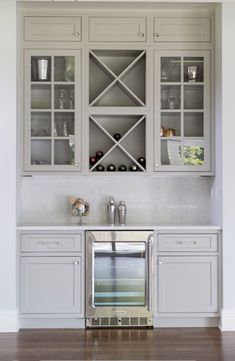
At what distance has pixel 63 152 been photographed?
15.7 ft

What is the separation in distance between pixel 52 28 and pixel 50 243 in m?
1.86

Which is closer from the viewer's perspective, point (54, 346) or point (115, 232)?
point (54, 346)

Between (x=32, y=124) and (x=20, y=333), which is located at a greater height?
(x=32, y=124)

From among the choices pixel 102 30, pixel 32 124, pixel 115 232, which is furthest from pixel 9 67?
pixel 115 232

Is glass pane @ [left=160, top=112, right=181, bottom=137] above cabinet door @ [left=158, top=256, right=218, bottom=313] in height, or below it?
above

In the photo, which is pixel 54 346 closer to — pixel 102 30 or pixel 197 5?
pixel 102 30

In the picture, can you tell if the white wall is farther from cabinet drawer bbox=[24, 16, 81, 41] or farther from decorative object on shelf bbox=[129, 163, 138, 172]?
decorative object on shelf bbox=[129, 163, 138, 172]

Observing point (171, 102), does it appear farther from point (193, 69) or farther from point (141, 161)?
point (141, 161)

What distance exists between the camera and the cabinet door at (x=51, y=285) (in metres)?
4.56

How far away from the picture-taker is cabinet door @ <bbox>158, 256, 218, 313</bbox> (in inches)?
181

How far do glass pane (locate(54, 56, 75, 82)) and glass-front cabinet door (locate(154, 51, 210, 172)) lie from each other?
0.78m

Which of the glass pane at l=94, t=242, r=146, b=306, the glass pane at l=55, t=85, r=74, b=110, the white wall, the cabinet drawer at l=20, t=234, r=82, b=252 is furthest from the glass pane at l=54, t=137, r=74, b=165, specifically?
the glass pane at l=94, t=242, r=146, b=306

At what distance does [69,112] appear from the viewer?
4758 mm

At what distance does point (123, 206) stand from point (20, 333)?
140 cm
